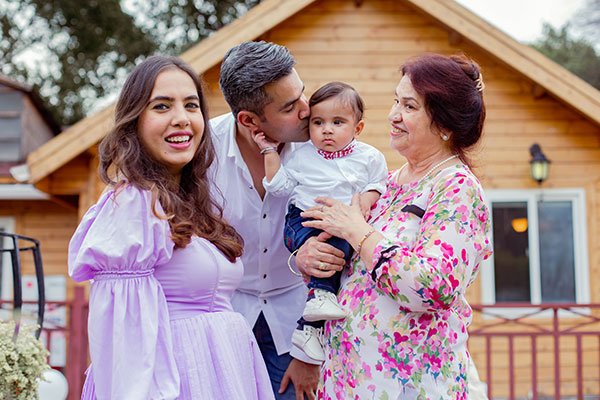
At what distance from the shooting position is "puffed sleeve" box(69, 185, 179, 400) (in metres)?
2.34

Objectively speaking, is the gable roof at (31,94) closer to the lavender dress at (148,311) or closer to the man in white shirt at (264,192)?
the man in white shirt at (264,192)

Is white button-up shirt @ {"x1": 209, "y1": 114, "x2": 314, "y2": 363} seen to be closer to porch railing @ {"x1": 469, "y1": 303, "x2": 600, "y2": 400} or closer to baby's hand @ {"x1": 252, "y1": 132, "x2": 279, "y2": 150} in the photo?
baby's hand @ {"x1": 252, "y1": 132, "x2": 279, "y2": 150}

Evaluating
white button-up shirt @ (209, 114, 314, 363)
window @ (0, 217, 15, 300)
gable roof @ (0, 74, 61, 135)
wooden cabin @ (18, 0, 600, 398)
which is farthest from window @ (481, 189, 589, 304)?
window @ (0, 217, 15, 300)

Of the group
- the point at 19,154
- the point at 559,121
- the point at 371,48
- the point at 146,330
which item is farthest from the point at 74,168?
the point at 146,330

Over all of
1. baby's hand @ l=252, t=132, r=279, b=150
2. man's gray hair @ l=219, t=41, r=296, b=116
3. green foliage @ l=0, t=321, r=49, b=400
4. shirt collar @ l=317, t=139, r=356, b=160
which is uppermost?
man's gray hair @ l=219, t=41, r=296, b=116

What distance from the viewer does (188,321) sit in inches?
100

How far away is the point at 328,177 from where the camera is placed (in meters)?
3.07

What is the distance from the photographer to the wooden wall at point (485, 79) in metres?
9.27

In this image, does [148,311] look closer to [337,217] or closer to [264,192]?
[337,217]

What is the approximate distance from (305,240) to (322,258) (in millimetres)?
198

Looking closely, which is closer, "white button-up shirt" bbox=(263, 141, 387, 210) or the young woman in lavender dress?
the young woman in lavender dress

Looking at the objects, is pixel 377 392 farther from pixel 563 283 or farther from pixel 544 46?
pixel 544 46

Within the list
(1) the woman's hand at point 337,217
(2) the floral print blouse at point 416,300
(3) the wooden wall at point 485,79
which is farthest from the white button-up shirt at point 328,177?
(3) the wooden wall at point 485,79

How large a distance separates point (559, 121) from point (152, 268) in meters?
7.85
